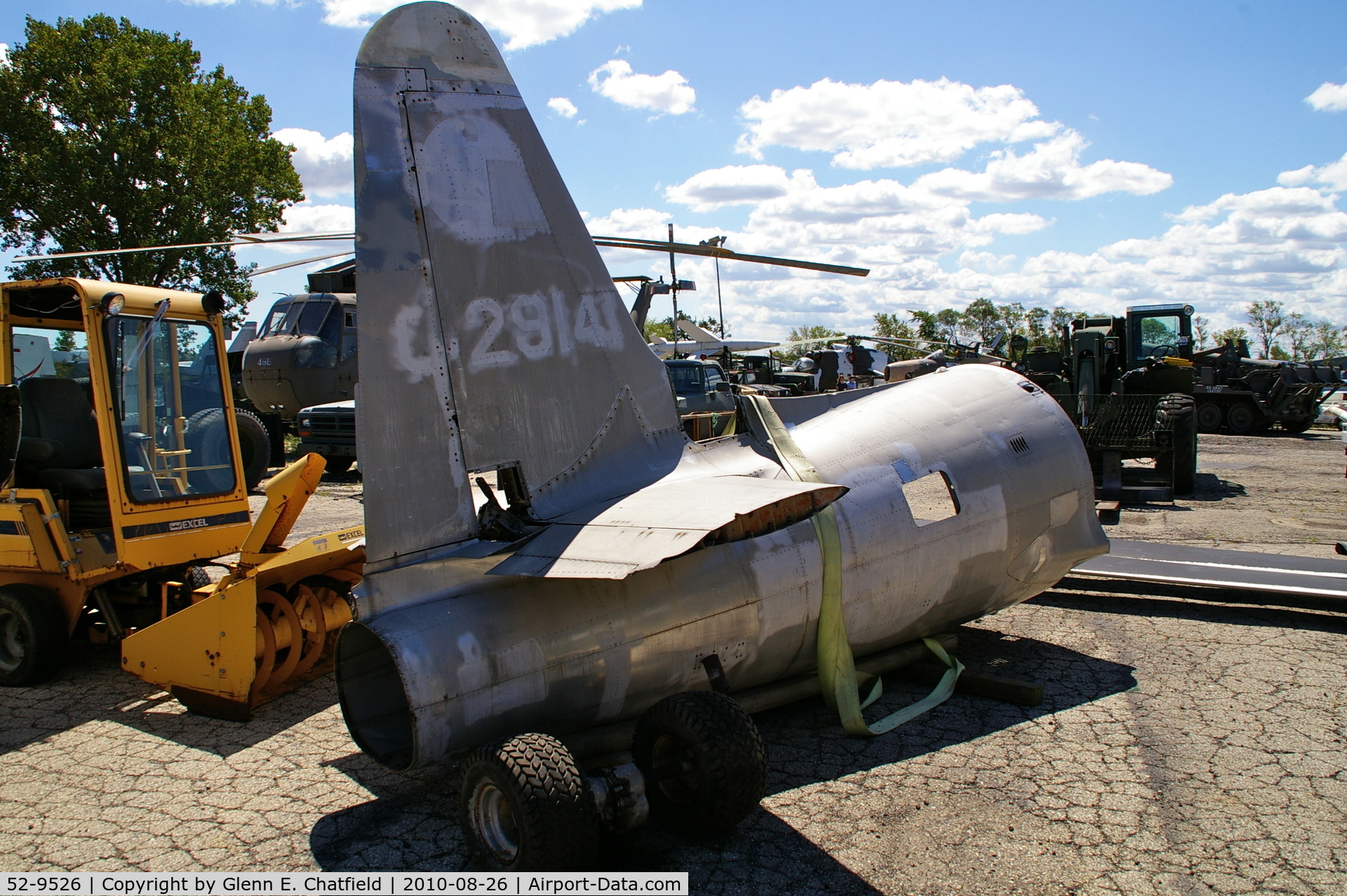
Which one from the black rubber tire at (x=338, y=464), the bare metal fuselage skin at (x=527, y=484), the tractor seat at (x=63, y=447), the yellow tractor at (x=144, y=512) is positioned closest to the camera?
the bare metal fuselage skin at (x=527, y=484)

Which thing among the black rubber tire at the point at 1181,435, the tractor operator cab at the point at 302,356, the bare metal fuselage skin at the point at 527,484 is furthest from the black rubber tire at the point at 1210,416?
the bare metal fuselage skin at the point at 527,484

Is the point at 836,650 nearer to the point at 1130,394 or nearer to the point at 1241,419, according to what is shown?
the point at 1130,394

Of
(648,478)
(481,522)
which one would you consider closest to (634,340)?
(648,478)

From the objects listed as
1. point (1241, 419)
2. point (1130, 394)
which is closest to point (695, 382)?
point (1130, 394)

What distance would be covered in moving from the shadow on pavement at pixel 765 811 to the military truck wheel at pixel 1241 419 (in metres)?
23.6

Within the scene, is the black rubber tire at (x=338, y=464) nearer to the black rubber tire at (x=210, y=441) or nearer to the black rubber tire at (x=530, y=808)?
the black rubber tire at (x=210, y=441)

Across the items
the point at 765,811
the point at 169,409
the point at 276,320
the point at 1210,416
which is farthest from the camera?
the point at 1210,416

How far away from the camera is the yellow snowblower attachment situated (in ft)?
17.0

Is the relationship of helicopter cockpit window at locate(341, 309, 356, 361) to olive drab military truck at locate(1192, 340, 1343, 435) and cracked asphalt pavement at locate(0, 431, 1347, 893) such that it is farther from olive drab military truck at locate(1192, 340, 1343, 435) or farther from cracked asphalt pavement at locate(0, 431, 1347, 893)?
olive drab military truck at locate(1192, 340, 1343, 435)

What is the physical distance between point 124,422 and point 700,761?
487 centimetres

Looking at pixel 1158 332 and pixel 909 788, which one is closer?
pixel 909 788

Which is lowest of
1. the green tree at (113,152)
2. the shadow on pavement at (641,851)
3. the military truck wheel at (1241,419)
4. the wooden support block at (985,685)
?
the military truck wheel at (1241,419)

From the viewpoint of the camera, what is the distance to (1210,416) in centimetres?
2595

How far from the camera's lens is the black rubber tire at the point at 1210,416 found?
1014 inches
